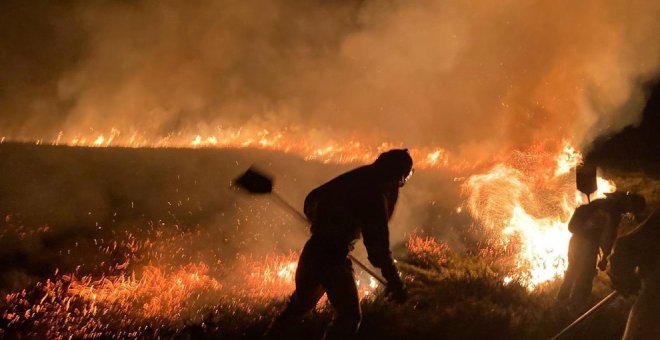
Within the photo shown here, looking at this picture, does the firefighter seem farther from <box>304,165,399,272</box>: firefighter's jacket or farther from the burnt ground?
<box>304,165,399,272</box>: firefighter's jacket

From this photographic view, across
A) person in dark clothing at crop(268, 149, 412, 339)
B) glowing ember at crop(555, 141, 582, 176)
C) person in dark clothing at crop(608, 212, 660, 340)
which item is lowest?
person in dark clothing at crop(268, 149, 412, 339)

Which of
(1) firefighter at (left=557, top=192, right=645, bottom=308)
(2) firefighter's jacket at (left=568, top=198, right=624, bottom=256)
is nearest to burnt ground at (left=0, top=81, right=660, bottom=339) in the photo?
(1) firefighter at (left=557, top=192, right=645, bottom=308)

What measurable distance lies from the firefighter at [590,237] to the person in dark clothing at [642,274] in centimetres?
198

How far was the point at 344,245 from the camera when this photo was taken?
3.75 meters

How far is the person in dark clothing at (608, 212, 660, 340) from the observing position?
3873 mm

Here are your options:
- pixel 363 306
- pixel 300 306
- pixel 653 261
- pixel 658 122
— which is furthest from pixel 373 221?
pixel 658 122

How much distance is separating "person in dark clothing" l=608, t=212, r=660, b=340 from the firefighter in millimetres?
1982

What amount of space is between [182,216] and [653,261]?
689cm

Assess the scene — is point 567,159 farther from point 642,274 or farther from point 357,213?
point 357,213

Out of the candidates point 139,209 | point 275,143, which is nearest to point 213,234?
point 139,209

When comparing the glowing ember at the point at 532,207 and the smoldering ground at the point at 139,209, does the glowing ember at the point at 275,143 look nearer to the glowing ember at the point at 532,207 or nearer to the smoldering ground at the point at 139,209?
the smoldering ground at the point at 139,209

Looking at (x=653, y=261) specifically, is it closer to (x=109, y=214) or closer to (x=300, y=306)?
(x=300, y=306)

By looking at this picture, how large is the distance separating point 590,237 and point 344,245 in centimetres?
420

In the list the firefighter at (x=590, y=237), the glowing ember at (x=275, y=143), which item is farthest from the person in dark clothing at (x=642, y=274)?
the glowing ember at (x=275, y=143)
